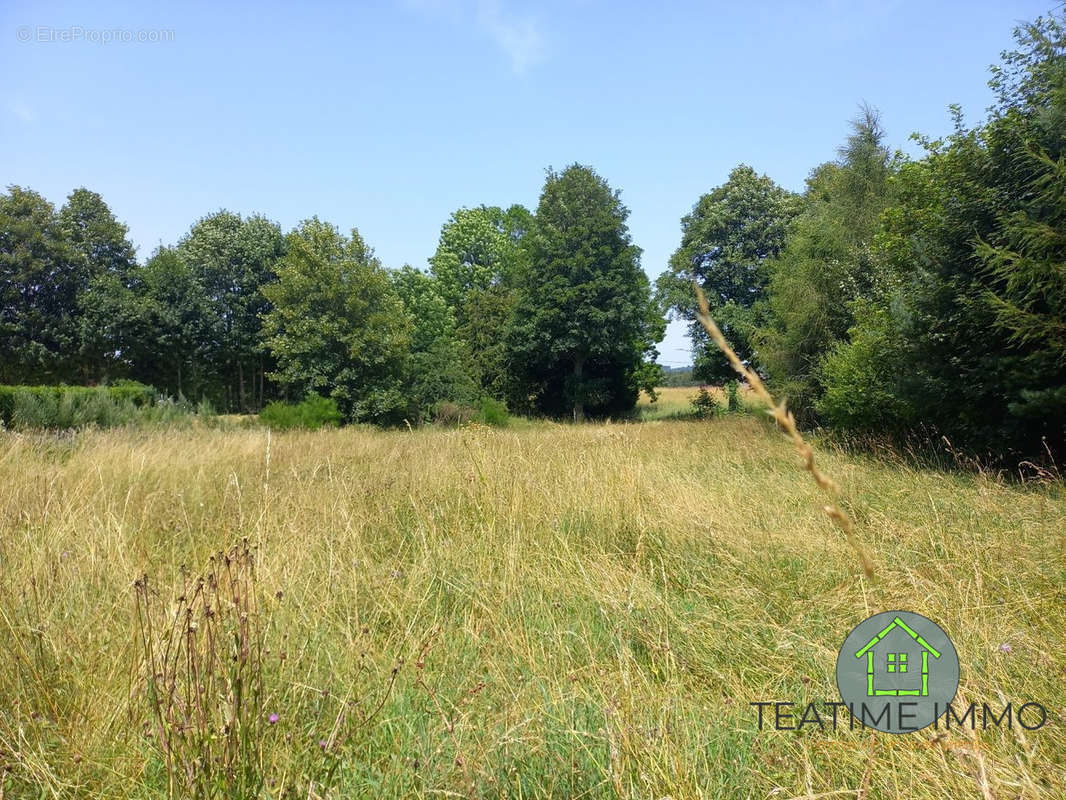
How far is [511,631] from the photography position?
9.39 ft

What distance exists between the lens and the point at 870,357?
1134 centimetres

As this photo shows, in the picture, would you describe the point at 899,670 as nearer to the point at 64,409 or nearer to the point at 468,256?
the point at 64,409

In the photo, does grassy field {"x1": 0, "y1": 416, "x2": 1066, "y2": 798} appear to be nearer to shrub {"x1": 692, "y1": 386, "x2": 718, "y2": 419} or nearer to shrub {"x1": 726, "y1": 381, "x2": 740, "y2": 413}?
shrub {"x1": 726, "y1": 381, "x2": 740, "y2": 413}

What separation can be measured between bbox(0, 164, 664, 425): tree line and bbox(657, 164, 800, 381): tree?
2.68m

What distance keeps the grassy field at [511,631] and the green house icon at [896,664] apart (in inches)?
5.9

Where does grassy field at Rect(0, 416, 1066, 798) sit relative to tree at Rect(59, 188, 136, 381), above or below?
below

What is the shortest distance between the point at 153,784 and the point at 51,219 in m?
41.0

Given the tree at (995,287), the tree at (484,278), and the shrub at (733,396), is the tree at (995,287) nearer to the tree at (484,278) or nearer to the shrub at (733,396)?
the shrub at (733,396)

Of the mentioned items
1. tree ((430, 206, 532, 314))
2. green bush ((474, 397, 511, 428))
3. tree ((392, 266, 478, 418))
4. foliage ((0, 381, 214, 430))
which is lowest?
green bush ((474, 397, 511, 428))

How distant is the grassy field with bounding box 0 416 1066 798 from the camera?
1.82m

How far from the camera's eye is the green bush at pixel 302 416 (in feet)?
57.2

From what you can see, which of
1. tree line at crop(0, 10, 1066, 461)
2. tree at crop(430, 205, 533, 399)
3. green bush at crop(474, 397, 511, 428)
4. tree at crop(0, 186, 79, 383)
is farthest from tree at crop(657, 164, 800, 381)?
tree at crop(0, 186, 79, 383)

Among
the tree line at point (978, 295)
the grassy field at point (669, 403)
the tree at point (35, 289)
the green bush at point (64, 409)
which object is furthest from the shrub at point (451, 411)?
the tree at point (35, 289)

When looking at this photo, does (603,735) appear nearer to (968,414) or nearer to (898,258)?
(968,414)
